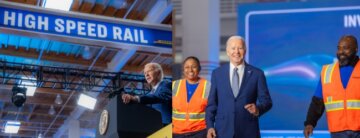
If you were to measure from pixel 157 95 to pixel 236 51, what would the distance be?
0.70 meters

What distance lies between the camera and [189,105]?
1324 millimetres

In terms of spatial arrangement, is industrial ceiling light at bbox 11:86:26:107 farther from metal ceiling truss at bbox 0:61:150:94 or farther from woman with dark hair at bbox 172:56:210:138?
woman with dark hair at bbox 172:56:210:138

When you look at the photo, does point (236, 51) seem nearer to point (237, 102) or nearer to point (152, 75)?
point (237, 102)

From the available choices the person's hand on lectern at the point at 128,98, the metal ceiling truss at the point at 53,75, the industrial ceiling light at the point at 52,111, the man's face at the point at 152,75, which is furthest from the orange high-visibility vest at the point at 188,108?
the industrial ceiling light at the point at 52,111

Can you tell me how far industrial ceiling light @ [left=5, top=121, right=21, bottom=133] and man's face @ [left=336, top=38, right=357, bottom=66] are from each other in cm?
296

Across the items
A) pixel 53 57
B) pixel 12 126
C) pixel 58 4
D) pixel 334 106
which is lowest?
pixel 12 126

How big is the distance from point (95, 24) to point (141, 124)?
0.85m

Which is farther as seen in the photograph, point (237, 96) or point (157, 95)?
point (157, 95)

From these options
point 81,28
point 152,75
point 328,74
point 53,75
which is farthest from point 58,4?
point 328,74

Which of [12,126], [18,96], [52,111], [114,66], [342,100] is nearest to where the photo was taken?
[342,100]

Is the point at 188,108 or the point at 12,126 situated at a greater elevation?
the point at 188,108

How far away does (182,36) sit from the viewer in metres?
1.19

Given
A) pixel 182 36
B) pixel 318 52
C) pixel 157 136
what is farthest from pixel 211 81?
pixel 157 136

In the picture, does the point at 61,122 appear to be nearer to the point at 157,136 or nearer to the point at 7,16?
the point at 7,16
